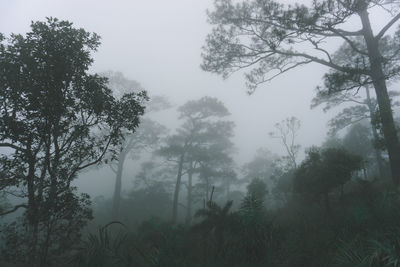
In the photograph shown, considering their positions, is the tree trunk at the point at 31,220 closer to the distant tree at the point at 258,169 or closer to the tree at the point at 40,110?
the tree at the point at 40,110

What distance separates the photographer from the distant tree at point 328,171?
11.9 m

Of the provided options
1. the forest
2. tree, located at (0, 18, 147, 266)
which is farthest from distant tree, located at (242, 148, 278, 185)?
tree, located at (0, 18, 147, 266)

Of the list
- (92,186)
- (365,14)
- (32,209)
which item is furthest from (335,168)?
(92,186)

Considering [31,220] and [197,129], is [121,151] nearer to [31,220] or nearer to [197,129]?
[31,220]

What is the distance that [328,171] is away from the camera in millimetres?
11938

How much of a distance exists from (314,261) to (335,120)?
57.7 ft

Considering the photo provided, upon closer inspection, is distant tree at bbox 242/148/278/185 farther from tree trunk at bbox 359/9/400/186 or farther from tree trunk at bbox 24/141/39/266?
tree trunk at bbox 24/141/39/266

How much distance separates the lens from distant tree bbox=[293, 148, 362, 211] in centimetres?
1195

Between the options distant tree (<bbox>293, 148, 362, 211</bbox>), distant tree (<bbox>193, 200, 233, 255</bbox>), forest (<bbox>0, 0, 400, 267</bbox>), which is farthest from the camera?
distant tree (<bbox>293, 148, 362, 211</bbox>)

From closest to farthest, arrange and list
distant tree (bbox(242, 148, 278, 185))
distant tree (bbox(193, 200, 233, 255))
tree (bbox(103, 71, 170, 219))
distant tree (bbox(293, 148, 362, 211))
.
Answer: distant tree (bbox(193, 200, 233, 255)) → distant tree (bbox(293, 148, 362, 211)) → tree (bbox(103, 71, 170, 219)) → distant tree (bbox(242, 148, 278, 185))

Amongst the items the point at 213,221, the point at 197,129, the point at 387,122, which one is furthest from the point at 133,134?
the point at 387,122

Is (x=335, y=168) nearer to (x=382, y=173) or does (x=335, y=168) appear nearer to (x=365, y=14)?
(x=365, y=14)

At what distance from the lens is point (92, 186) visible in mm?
67875

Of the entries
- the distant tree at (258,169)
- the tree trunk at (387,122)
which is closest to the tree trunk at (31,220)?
the tree trunk at (387,122)
